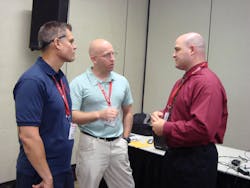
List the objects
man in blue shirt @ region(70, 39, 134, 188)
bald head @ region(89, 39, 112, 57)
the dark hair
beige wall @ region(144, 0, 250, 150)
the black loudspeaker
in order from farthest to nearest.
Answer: beige wall @ region(144, 0, 250, 150) < the black loudspeaker < bald head @ region(89, 39, 112, 57) < man in blue shirt @ region(70, 39, 134, 188) < the dark hair

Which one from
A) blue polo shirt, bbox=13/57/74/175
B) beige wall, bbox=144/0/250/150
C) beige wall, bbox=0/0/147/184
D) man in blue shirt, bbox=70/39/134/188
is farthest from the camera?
beige wall, bbox=144/0/250/150

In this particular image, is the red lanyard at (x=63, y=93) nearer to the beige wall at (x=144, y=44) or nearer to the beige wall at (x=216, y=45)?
the beige wall at (x=144, y=44)

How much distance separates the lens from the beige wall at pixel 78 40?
11.2ft

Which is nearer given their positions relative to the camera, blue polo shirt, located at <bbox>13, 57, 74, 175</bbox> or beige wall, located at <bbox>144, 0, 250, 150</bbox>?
blue polo shirt, located at <bbox>13, 57, 74, 175</bbox>

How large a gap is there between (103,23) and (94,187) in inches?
103

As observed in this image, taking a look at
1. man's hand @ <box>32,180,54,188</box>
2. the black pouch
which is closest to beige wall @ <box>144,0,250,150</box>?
the black pouch

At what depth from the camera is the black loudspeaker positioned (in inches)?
128

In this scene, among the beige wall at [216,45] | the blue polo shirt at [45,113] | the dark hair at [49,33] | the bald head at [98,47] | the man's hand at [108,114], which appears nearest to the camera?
the blue polo shirt at [45,113]

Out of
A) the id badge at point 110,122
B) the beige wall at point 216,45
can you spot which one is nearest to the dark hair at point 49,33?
the id badge at point 110,122

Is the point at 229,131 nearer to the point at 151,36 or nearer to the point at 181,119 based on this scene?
the point at 151,36

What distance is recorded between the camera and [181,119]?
196 centimetres

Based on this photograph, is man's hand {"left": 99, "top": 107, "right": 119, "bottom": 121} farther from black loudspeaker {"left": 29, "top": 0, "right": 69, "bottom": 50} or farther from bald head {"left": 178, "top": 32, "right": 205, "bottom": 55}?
black loudspeaker {"left": 29, "top": 0, "right": 69, "bottom": 50}

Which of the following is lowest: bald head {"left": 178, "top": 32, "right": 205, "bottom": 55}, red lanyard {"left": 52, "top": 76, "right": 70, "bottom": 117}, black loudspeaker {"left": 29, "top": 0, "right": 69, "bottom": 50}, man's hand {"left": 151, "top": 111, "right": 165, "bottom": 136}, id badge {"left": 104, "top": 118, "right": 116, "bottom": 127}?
id badge {"left": 104, "top": 118, "right": 116, "bottom": 127}

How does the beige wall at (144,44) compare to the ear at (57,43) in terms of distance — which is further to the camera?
the beige wall at (144,44)
